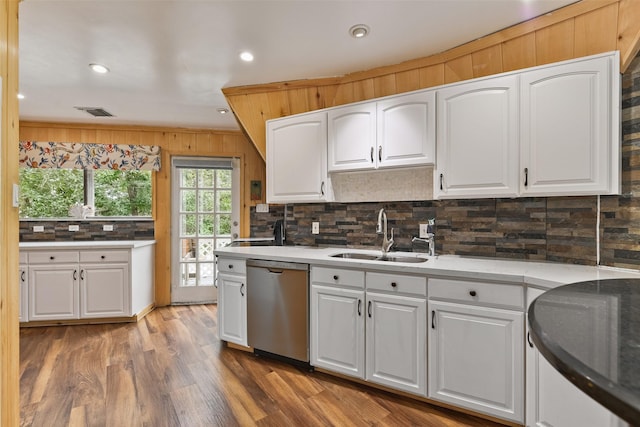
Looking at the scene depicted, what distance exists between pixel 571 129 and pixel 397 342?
158cm

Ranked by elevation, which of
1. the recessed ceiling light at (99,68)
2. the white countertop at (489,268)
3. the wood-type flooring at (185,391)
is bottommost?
the wood-type flooring at (185,391)

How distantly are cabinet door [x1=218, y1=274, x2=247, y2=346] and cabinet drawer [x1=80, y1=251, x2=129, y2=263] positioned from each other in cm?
142

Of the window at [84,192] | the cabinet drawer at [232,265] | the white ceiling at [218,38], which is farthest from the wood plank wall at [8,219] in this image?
the window at [84,192]

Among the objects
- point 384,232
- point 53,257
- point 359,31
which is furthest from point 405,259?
point 53,257

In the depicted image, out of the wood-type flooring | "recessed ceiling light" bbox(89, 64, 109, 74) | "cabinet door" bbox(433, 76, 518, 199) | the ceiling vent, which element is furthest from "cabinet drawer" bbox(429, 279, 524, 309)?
the ceiling vent

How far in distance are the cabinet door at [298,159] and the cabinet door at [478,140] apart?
947 mm

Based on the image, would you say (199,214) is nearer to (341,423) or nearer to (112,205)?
(112,205)

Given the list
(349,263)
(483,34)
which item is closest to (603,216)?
(483,34)

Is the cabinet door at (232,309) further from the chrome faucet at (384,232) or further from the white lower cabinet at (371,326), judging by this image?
the chrome faucet at (384,232)

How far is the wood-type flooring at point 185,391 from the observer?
1922 millimetres

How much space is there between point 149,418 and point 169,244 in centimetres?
267

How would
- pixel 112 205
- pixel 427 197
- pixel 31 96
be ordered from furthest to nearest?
pixel 112 205 < pixel 31 96 < pixel 427 197

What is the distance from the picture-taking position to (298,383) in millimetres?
2320

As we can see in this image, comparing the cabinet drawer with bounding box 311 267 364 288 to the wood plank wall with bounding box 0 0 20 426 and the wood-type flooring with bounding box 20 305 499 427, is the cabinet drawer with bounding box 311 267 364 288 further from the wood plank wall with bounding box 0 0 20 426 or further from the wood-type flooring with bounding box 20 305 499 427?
the wood plank wall with bounding box 0 0 20 426
